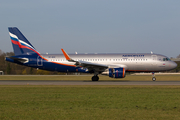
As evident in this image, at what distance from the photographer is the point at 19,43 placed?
117 feet

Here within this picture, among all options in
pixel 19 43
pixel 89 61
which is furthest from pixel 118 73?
pixel 19 43

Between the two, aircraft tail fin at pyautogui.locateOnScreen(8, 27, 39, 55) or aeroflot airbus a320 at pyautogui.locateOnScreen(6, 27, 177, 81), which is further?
aircraft tail fin at pyautogui.locateOnScreen(8, 27, 39, 55)

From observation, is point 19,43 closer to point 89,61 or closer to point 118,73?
point 89,61

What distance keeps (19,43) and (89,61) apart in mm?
11806

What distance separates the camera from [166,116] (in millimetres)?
8609

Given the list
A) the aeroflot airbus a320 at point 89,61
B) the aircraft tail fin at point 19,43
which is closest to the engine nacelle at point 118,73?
the aeroflot airbus a320 at point 89,61

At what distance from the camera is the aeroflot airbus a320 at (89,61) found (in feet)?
105

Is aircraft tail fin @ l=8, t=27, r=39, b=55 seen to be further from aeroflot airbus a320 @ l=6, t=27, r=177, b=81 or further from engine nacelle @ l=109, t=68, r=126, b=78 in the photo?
engine nacelle @ l=109, t=68, r=126, b=78

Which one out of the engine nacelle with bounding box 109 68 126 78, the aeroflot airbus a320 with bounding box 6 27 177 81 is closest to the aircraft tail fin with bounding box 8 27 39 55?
the aeroflot airbus a320 with bounding box 6 27 177 81

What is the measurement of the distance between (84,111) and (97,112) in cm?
60

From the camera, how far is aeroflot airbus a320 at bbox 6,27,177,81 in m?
31.9

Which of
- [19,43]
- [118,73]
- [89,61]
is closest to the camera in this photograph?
[118,73]

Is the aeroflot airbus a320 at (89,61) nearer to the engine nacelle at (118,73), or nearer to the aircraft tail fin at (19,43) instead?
the aircraft tail fin at (19,43)

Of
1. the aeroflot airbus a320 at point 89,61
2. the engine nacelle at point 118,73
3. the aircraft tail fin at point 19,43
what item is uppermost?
the aircraft tail fin at point 19,43
